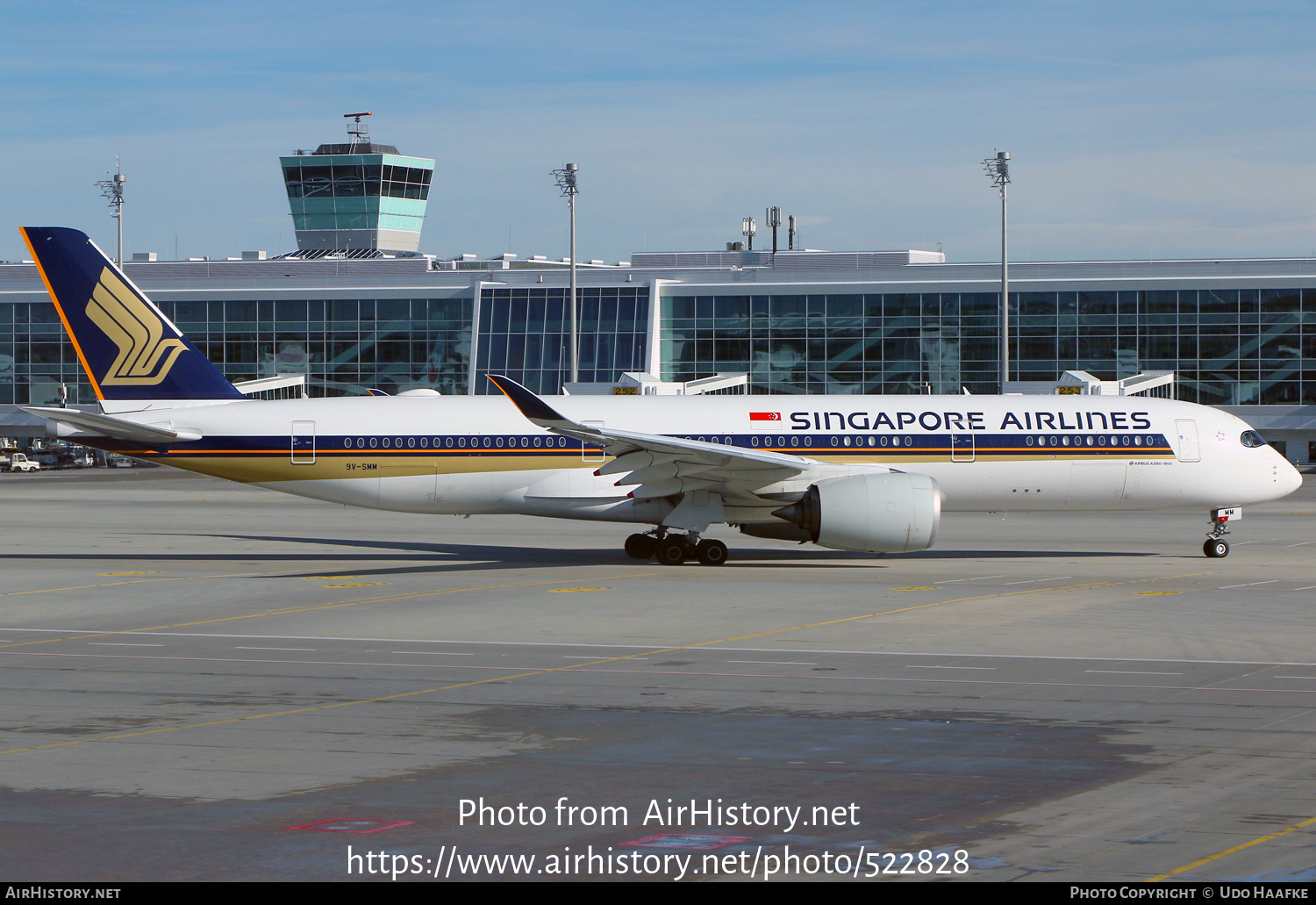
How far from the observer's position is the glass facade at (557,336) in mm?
105188

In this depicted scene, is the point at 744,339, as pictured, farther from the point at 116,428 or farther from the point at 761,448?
the point at 116,428

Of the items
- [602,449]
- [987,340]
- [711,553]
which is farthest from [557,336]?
[711,553]

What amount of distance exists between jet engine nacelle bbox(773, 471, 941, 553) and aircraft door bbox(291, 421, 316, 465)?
42.2 ft

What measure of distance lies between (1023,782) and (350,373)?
101526 mm

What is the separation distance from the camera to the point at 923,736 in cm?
1541

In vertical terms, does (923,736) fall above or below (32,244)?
below

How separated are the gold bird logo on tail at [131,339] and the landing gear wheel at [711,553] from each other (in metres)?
14.4

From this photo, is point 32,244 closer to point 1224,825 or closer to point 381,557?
point 381,557

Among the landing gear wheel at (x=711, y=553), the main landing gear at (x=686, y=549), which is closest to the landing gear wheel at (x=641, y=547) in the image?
the main landing gear at (x=686, y=549)

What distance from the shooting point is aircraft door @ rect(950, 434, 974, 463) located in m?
36.3

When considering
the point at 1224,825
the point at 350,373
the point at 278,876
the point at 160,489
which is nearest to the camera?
the point at 278,876

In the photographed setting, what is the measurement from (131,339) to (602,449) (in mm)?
12741

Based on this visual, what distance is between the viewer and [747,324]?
342 feet

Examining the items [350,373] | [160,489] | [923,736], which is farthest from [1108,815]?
[350,373]
